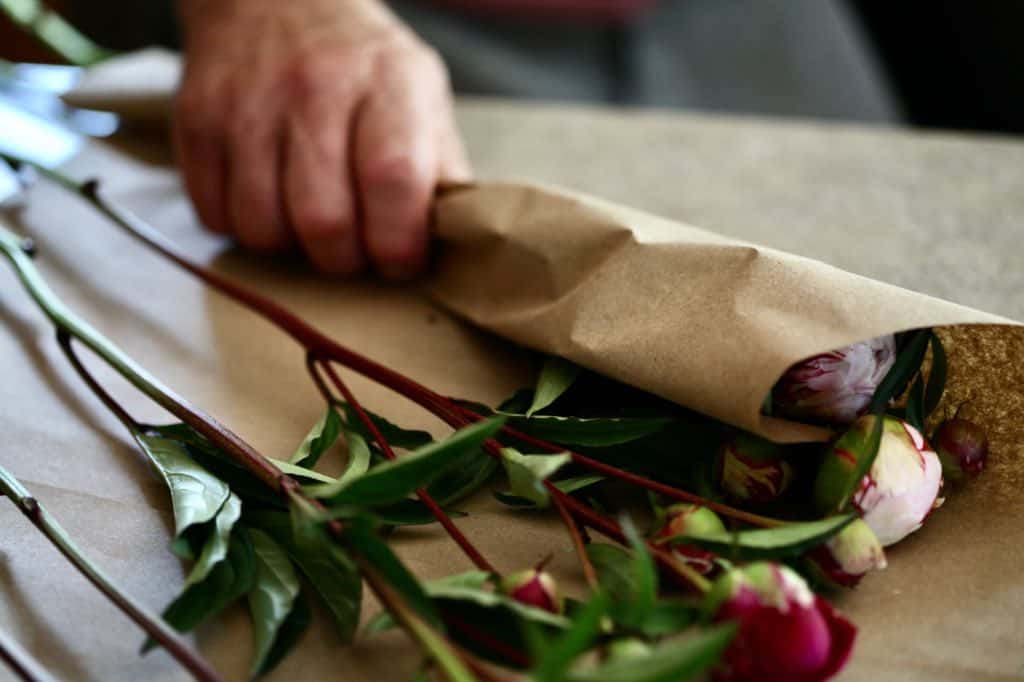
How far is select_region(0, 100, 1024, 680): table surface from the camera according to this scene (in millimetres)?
303

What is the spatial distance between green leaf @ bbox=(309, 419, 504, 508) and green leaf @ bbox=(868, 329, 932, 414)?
0.13 m

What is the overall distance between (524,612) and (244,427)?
0.63 feet

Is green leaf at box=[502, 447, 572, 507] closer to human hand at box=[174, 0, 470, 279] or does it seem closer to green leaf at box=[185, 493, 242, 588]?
green leaf at box=[185, 493, 242, 588]

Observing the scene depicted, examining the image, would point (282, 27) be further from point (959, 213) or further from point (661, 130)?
point (959, 213)

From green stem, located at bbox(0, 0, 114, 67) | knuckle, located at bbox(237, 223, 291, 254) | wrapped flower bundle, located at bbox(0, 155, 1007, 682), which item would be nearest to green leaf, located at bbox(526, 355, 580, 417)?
wrapped flower bundle, located at bbox(0, 155, 1007, 682)

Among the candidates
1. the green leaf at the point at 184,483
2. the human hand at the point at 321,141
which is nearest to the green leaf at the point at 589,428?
the green leaf at the point at 184,483

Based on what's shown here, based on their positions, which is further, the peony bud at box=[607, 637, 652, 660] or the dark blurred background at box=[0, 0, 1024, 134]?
the dark blurred background at box=[0, 0, 1024, 134]

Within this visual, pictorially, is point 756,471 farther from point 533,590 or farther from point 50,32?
point 50,32

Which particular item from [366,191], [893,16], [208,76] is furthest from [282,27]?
[893,16]

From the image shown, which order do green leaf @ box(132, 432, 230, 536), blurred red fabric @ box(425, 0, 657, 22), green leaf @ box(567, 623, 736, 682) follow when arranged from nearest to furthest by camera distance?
1. green leaf @ box(567, 623, 736, 682)
2. green leaf @ box(132, 432, 230, 536)
3. blurred red fabric @ box(425, 0, 657, 22)

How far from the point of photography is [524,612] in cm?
26

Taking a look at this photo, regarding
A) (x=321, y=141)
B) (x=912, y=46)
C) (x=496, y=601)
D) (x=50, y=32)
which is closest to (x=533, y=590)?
(x=496, y=601)

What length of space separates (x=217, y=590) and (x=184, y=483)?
5 cm

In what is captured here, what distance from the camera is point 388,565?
0.88 ft
